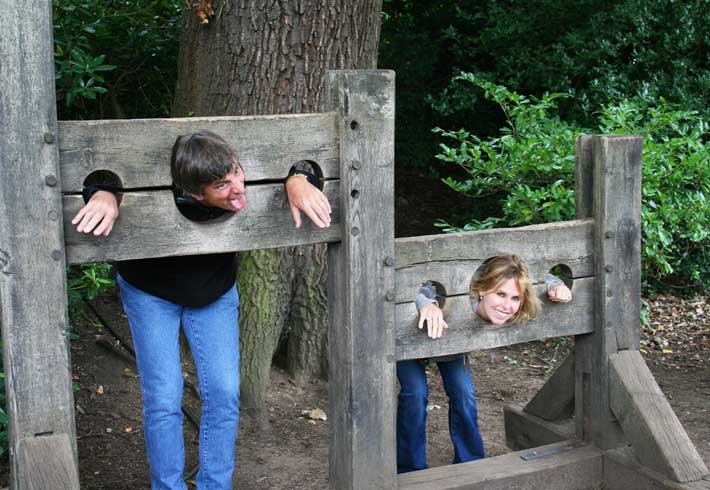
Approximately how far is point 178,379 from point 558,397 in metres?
1.86

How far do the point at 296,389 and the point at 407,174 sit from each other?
4419 millimetres

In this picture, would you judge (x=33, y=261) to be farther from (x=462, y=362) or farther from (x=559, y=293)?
(x=559, y=293)

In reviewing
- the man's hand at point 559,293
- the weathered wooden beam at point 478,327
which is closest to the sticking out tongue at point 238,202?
the weathered wooden beam at point 478,327

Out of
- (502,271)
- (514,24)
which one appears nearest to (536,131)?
(514,24)

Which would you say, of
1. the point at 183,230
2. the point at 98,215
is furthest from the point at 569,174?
the point at 98,215

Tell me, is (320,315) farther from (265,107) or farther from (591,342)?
(591,342)

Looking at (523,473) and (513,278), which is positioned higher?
(513,278)

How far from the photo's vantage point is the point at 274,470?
169 inches

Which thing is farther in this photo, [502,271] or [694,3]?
[694,3]

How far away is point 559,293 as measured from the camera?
12.4 feet

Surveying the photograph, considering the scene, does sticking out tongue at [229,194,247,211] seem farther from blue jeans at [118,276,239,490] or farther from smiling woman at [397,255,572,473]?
smiling woman at [397,255,572,473]

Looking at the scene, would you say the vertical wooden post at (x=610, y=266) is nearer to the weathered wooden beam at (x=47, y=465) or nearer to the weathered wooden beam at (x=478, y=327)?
the weathered wooden beam at (x=478, y=327)

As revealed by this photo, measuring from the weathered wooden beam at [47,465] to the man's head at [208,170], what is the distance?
2.98ft

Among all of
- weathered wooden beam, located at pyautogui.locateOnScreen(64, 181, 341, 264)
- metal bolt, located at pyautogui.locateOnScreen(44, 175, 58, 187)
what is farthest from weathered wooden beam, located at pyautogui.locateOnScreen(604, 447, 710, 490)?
metal bolt, located at pyautogui.locateOnScreen(44, 175, 58, 187)
